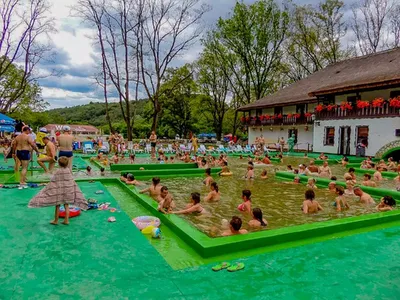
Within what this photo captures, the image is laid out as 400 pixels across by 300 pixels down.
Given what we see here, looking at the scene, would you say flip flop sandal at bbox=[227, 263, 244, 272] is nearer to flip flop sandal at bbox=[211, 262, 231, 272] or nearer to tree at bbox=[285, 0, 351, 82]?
flip flop sandal at bbox=[211, 262, 231, 272]

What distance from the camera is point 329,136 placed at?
2480 centimetres

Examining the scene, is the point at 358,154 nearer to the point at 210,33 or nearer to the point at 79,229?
the point at 79,229

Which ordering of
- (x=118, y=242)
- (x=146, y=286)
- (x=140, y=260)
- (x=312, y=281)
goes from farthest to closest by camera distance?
1. (x=118, y=242)
2. (x=140, y=260)
3. (x=312, y=281)
4. (x=146, y=286)

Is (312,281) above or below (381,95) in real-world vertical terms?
below

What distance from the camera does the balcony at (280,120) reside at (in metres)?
27.6

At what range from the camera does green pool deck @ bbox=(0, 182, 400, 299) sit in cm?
317

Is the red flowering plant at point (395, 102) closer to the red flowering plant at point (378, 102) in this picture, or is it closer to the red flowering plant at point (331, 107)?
the red flowering plant at point (378, 102)

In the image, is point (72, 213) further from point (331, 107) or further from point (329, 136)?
point (329, 136)

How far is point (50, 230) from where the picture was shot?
492cm

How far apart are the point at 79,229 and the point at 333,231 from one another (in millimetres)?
4336

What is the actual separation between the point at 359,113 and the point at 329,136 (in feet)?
11.2

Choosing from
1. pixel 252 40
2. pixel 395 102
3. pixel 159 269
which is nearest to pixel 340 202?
pixel 159 269

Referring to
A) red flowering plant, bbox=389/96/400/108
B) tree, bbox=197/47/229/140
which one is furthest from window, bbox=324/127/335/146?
tree, bbox=197/47/229/140

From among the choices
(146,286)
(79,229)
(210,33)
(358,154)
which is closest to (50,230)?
(79,229)
